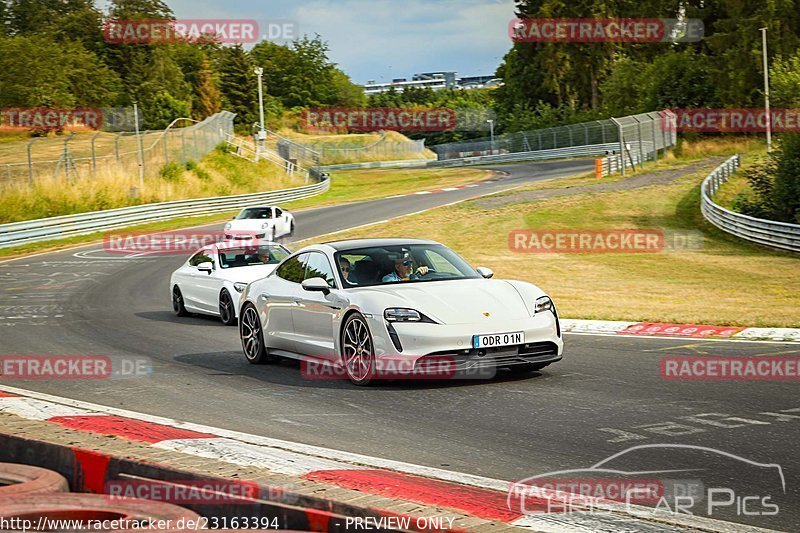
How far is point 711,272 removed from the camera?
88.3 ft

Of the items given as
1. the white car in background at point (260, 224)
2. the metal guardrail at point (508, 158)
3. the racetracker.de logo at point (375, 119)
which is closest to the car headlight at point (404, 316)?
the white car in background at point (260, 224)

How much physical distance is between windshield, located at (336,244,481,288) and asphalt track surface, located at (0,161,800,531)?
→ 3.97 feet

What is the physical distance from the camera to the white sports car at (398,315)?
1025 centimetres

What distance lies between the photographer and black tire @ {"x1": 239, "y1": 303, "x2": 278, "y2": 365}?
1272 cm

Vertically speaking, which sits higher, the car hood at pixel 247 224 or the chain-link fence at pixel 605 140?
the chain-link fence at pixel 605 140

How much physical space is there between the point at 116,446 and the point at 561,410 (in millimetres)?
3948

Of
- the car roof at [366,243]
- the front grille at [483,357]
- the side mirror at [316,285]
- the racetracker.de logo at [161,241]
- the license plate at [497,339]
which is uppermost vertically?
the car roof at [366,243]

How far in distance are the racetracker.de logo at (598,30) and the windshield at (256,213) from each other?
64.1 metres

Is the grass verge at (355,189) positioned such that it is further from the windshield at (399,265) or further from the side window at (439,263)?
the side window at (439,263)

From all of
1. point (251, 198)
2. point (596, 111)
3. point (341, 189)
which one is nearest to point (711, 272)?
point (251, 198)

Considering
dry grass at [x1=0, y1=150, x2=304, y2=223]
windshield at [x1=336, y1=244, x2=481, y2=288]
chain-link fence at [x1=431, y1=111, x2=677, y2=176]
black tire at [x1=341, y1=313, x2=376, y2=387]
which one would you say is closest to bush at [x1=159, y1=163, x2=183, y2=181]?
dry grass at [x1=0, y1=150, x2=304, y2=223]

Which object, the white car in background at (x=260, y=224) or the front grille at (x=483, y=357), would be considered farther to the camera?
the white car in background at (x=260, y=224)

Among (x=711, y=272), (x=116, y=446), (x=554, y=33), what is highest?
(x=554, y=33)

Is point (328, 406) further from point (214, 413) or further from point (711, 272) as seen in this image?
point (711, 272)
